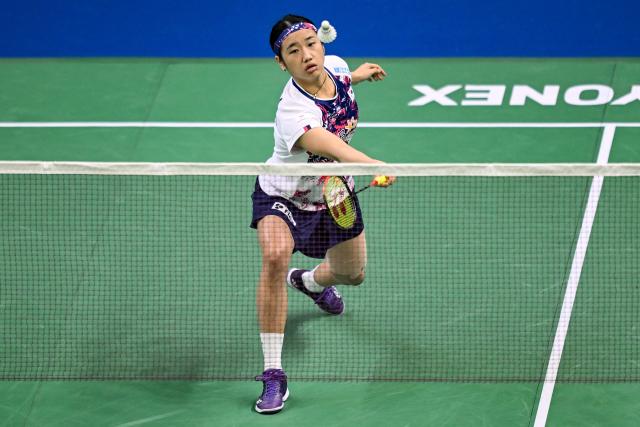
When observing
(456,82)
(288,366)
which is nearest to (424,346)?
(288,366)

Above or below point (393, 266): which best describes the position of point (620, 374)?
below

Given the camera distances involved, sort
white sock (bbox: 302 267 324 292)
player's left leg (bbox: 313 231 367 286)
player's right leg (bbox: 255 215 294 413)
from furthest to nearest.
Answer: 1. white sock (bbox: 302 267 324 292)
2. player's left leg (bbox: 313 231 367 286)
3. player's right leg (bbox: 255 215 294 413)

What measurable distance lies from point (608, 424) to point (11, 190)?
195 inches

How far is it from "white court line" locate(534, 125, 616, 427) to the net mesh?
5cm

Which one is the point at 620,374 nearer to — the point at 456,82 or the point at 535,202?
the point at 535,202

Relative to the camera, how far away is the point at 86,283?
7301 millimetres

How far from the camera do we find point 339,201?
6027 mm

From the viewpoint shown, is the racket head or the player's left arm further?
the player's left arm

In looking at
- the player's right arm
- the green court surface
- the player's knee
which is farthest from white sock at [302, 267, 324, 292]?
the player's right arm

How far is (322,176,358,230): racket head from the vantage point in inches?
234
